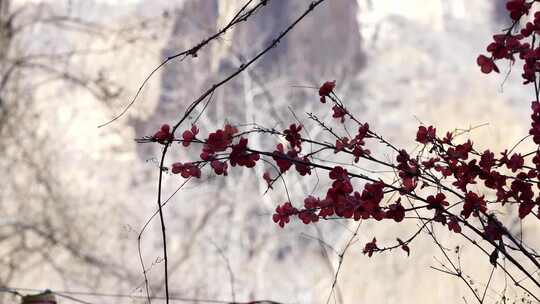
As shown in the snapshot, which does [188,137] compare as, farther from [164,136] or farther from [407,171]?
[407,171]

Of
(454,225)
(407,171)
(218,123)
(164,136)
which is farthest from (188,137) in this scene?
(218,123)

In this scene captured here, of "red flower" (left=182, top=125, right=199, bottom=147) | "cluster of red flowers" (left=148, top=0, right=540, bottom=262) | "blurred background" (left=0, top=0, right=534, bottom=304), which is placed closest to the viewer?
"cluster of red flowers" (left=148, top=0, right=540, bottom=262)

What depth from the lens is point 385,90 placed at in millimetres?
19141

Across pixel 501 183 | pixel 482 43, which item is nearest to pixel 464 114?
pixel 482 43

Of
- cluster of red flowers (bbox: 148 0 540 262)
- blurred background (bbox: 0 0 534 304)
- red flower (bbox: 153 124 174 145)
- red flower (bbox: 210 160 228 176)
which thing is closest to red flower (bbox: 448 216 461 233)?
cluster of red flowers (bbox: 148 0 540 262)

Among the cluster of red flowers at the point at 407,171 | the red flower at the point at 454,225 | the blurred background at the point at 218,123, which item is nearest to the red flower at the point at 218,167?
the cluster of red flowers at the point at 407,171

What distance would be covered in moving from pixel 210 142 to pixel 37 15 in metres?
8.32

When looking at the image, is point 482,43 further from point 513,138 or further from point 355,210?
point 355,210

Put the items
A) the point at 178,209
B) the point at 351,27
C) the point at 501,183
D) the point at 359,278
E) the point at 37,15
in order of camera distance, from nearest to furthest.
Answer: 1. the point at 501,183
2. the point at 37,15
3. the point at 359,278
4. the point at 178,209
5. the point at 351,27

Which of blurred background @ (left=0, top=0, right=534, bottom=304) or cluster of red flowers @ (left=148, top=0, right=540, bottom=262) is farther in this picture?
blurred background @ (left=0, top=0, right=534, bottom=304)

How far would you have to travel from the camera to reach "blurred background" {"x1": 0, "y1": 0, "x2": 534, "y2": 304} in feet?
32.6

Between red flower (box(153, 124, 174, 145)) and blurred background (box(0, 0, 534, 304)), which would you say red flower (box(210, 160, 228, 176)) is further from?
blurred background (box(0, 0, 534, 304))

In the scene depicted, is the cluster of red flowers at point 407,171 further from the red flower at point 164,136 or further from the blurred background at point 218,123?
the blurred background at point 218,123

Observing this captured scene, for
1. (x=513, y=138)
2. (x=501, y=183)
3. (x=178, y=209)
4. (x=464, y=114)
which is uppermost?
(x=464, y=114)
